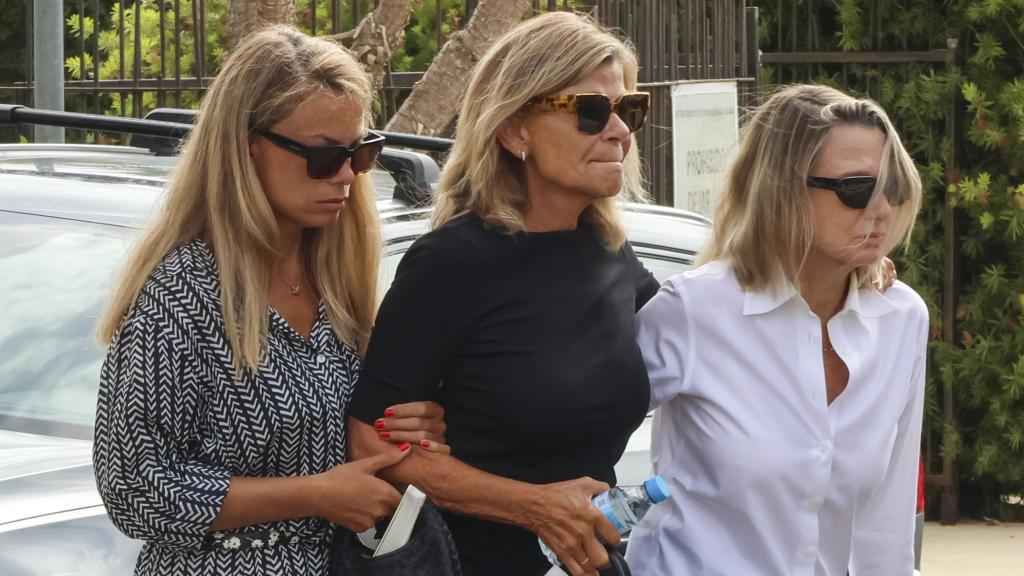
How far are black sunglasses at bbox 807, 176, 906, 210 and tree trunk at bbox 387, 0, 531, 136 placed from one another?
13.1 feet

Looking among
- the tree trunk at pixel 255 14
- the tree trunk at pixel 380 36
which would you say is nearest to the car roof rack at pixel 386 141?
the tree trunk at pixel 255 14

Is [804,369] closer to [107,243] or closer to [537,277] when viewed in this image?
[537,277]

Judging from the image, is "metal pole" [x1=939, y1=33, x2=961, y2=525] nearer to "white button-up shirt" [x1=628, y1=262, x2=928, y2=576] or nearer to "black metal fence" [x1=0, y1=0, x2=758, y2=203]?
"black metal fence" [x1=0, y1=0, x2=758, y2=203]

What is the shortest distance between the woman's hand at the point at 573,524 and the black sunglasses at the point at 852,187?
0.66 metres

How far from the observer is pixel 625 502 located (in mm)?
2641

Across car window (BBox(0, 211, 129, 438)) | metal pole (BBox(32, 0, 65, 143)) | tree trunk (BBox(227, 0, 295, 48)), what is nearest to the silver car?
car window (BBox(0, 211, 129, 438))

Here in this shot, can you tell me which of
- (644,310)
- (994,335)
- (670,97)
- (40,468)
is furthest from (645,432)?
(994,335)

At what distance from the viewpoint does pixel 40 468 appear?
3045 mm

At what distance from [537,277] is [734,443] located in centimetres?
45

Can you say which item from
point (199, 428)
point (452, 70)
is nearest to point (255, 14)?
point (452, 70)

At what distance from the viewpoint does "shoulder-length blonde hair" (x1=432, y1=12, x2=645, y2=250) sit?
2.70 meters

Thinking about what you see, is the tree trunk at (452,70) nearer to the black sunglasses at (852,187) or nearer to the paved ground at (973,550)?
the paved ground at (973,550)

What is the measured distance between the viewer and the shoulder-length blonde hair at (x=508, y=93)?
2695mm

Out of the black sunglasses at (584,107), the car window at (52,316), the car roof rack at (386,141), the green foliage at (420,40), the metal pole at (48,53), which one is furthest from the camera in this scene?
the green foliage at (420,40)
